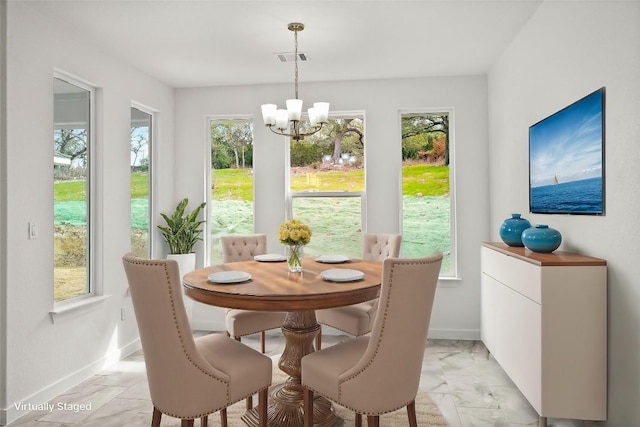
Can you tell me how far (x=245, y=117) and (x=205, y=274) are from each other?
246cm

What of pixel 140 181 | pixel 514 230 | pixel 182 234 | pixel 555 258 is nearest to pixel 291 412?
pixel 555 258

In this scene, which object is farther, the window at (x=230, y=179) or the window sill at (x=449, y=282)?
the window at (x=230, y=179)

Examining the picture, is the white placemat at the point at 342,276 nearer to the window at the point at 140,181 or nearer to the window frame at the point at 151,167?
the window at the point at 140,181

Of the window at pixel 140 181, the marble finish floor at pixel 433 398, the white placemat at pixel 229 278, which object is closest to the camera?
the white placemat at pixel 229 278

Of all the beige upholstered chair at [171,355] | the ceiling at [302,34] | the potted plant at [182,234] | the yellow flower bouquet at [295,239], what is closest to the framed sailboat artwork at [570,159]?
the ceiling at [302,34]

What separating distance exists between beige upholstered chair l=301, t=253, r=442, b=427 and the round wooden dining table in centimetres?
32

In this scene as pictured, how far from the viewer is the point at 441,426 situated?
8.22 ft

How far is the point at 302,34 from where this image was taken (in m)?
3.23

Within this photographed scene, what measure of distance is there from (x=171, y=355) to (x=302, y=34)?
97.0 inches

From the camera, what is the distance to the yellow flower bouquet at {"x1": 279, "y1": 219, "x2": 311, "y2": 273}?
260 centimetres

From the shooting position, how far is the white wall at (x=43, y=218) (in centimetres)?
262

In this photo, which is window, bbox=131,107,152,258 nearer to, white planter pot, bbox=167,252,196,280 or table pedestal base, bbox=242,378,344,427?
white planter pot, bbox=167,252,196,280

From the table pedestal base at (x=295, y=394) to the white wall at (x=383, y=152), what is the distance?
1.94 m

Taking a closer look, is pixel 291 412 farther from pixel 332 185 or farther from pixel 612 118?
pixel 332 185
